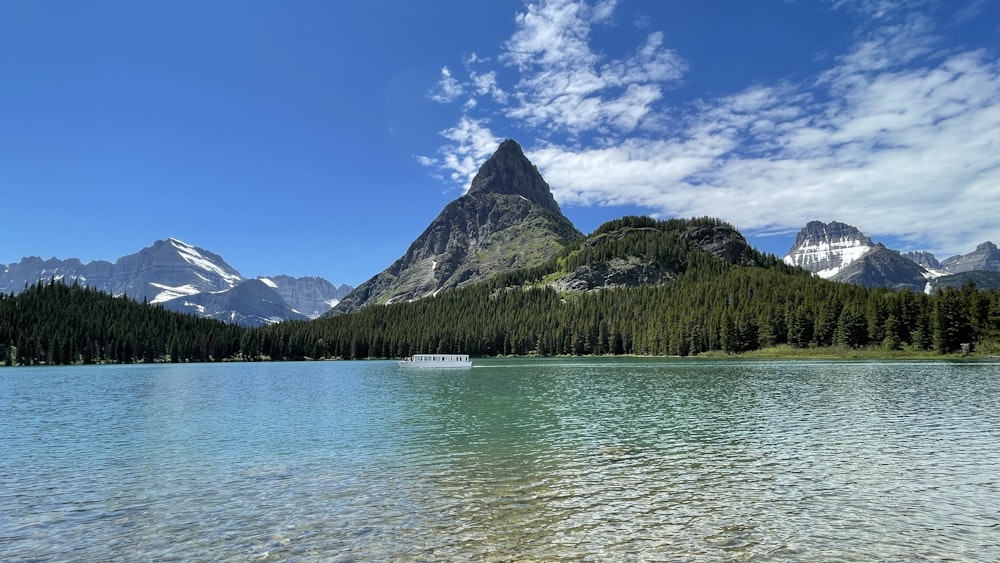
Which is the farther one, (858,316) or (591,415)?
(858,316)

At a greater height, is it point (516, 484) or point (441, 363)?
point (516, 484)

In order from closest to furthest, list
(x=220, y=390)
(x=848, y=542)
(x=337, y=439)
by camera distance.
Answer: (x=848, y=542)
(x=337, y=439)
(x=220, y=390)

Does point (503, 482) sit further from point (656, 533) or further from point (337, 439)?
point (337, 439)

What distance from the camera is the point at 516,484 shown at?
2812cm

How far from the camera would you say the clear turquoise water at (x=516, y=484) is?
19.5 meters

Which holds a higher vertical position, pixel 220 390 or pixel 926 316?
pixel 926 316

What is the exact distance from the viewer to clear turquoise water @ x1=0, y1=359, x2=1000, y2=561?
64.1 ft

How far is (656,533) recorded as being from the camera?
805 inches

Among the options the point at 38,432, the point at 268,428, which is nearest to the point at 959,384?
the point at 268,428

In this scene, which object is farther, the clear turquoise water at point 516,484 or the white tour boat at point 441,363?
the white tour boat at point 441,363

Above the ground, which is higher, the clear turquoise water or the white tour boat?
the clear turquoise water

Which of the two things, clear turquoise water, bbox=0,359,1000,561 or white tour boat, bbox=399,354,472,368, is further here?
white tour boat, bbox=399,354,472,368

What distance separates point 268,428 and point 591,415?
99.7 ft

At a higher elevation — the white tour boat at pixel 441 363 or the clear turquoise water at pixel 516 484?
the clear turquoise water at pixel 516 484
